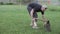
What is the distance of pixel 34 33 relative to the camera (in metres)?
9.25

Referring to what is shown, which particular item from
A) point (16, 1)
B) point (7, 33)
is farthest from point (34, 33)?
point (16, 1)

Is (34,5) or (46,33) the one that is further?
(34,5)

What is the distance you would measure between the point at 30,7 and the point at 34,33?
4.58ft

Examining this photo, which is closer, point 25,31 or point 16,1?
point 25,31

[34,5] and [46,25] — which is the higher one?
[34,5]

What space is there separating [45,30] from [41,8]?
96 centimetres

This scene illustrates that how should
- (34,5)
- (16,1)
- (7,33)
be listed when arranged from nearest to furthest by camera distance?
(7,33)
(34,5)
(16,1)

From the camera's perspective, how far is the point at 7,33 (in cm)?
924

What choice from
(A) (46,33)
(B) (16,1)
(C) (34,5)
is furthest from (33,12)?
(B) (16,1)

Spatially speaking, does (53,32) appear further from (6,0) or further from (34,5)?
(6,0)

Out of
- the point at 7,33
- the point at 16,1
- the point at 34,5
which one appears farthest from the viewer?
the point at 16,1

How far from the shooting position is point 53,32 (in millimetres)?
9531

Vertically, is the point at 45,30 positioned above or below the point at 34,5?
below

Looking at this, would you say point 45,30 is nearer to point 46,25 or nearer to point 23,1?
point 46,25
